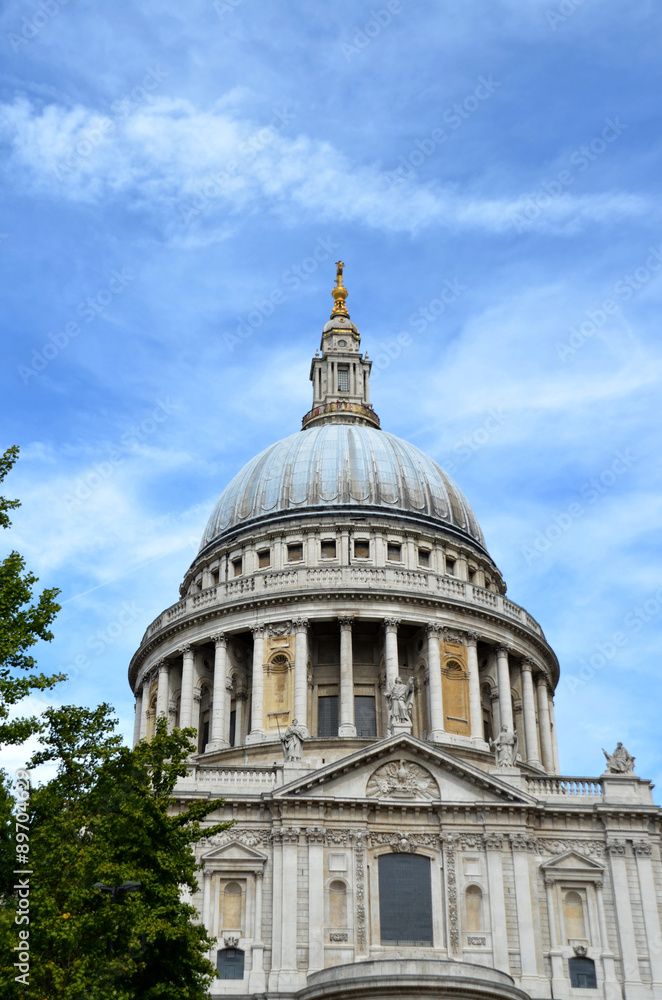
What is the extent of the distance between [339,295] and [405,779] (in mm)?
45684

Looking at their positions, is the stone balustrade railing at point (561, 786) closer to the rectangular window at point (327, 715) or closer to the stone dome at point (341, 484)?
the rectangular window at point (327, 715)

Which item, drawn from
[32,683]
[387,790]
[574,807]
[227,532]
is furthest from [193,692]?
[32,683]

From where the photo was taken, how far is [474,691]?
2452 inches

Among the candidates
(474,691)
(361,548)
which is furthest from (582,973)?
(361,548)

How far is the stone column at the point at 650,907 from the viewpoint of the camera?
153ft

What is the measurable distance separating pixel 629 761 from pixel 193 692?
22.7 m

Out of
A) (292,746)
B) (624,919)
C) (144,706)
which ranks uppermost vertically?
(144,706)

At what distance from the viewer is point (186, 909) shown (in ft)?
110

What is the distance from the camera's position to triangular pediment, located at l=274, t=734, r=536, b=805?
48531 mm

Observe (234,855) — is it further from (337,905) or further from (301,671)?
(301,671)

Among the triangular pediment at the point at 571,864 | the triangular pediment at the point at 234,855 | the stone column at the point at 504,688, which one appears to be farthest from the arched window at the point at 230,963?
the stone column at the point at 504,688

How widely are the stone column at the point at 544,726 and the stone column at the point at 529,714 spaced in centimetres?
102

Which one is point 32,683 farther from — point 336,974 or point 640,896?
point 640,896

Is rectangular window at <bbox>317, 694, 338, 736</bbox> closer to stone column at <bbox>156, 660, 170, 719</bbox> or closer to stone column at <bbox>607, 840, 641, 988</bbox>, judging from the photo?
stone column at <bbox>156, 660, 170, 719</bbox>
